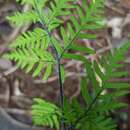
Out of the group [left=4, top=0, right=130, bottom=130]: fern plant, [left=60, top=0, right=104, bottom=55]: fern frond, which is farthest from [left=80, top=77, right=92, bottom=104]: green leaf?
[left=60, top=0, right=104, bottom=55]: fern frond

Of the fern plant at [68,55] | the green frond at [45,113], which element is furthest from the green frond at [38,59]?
the green frond at [45,113]

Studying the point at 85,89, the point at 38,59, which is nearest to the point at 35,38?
the point at 38,59

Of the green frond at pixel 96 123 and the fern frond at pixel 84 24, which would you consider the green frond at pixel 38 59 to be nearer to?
the fern frond at pixel 84 24

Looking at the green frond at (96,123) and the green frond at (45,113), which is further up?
Answer: the green frond at (45,113)

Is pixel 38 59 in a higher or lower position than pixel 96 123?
higher

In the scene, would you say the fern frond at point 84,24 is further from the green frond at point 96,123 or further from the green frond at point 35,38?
the green frond at point 96,123

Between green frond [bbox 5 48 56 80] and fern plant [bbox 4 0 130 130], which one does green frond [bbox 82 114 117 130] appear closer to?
fern plant [bbox 4 0 130 130]

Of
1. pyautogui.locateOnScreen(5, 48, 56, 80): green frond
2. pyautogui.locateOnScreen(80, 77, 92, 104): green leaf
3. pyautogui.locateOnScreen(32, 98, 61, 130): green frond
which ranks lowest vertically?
pyautogui.locateOnScreen(32, 98, 61, 130): green frond

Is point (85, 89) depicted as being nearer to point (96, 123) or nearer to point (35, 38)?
point (96, 123)

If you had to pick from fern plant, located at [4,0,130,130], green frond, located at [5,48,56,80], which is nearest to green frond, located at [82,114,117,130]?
fern plant, located at [4,0,130,130]

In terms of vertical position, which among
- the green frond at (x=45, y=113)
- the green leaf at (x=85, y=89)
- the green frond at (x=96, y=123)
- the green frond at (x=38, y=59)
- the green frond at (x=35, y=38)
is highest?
the green frond at (x=35, y=38)

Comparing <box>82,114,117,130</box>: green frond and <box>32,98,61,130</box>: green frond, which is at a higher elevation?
<box>32,98,61,130</box>: green frond

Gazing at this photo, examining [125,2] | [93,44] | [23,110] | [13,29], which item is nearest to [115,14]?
[125,2]
